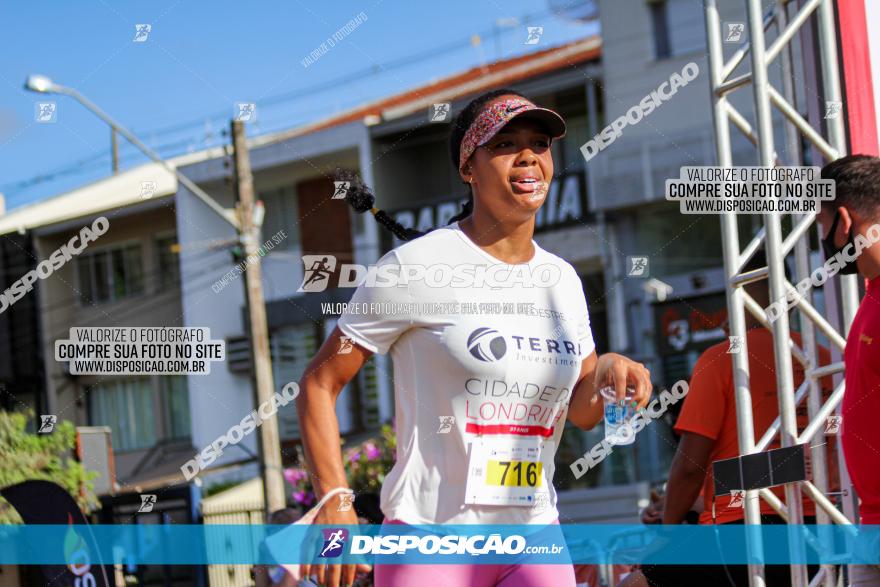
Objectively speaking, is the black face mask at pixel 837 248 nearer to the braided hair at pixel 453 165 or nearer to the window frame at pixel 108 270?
the braided hair at pixel 453 165

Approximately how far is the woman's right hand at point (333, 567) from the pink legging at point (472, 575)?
105 millimetres

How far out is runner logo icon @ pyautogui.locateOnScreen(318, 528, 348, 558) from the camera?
8.93ft

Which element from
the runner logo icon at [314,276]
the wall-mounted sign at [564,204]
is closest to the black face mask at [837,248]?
the runner logo icon at [314,276]

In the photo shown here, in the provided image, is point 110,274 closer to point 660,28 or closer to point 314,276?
point 660,28

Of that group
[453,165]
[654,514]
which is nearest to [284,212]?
[654,514]

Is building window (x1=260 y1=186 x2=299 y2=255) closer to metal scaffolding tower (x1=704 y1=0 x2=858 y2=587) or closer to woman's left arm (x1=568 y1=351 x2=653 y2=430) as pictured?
metal scaffolding tower (x1=704 y1=0 x2=858 y2=587)

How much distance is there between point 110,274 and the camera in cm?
2567

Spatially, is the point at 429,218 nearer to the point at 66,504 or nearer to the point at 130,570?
the point at 130,570

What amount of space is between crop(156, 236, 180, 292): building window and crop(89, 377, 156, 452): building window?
2078 millimetres

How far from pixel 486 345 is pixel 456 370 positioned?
0.33 feet

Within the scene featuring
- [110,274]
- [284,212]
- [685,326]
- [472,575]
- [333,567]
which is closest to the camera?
[333,567]

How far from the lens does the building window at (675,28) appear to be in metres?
19.2

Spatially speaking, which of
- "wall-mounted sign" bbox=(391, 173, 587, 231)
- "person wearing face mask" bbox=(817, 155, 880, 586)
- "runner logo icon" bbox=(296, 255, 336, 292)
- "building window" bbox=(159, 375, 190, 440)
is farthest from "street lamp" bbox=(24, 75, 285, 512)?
"person wearing face mask" bbox=(817, 155, 880, 586)

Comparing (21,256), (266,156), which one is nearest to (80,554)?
(266,156)
